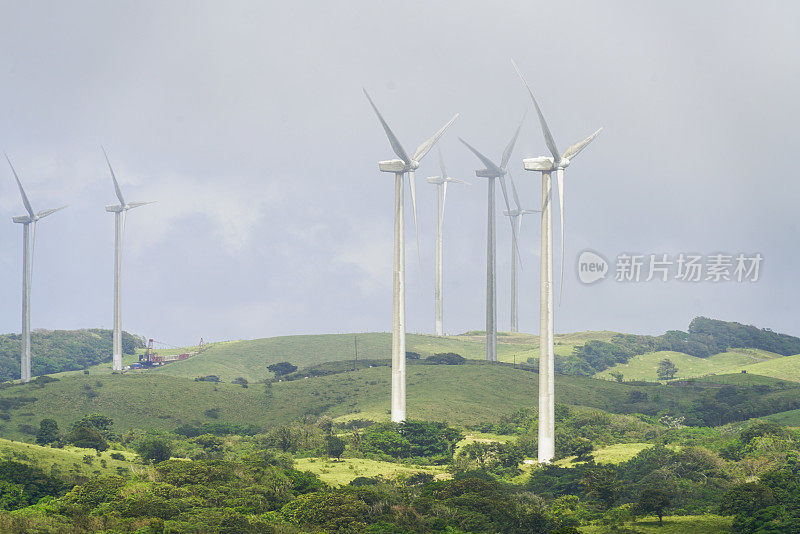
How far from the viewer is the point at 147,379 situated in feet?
645

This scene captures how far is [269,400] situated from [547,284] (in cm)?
8944

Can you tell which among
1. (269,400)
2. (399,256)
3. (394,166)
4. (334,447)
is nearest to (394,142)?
(394,166)

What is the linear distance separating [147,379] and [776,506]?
139m

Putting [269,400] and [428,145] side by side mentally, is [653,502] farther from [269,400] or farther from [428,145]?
[269,400]

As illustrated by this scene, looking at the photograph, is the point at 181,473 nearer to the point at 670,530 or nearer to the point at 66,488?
the point at 66,488

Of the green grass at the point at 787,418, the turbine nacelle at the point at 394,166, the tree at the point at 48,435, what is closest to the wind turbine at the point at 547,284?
the turbine nacelle at the point at 394,166

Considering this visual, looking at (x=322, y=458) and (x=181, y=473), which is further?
(x=322, y=458)

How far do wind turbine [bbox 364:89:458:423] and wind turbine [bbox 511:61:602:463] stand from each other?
64.6 ft

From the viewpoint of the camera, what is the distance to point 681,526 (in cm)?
9200

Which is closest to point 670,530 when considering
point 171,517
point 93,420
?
point 171,517

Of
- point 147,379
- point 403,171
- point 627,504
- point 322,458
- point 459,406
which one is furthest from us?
point 147,379

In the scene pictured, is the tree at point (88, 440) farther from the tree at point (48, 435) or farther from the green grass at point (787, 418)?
the green grass at point (787, 418)

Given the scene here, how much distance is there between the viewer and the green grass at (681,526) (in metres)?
89.8

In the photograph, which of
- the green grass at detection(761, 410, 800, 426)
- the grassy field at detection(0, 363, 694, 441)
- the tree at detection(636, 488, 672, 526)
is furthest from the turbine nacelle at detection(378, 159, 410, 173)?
the green grass at detection(761, 410, 800, 426)
